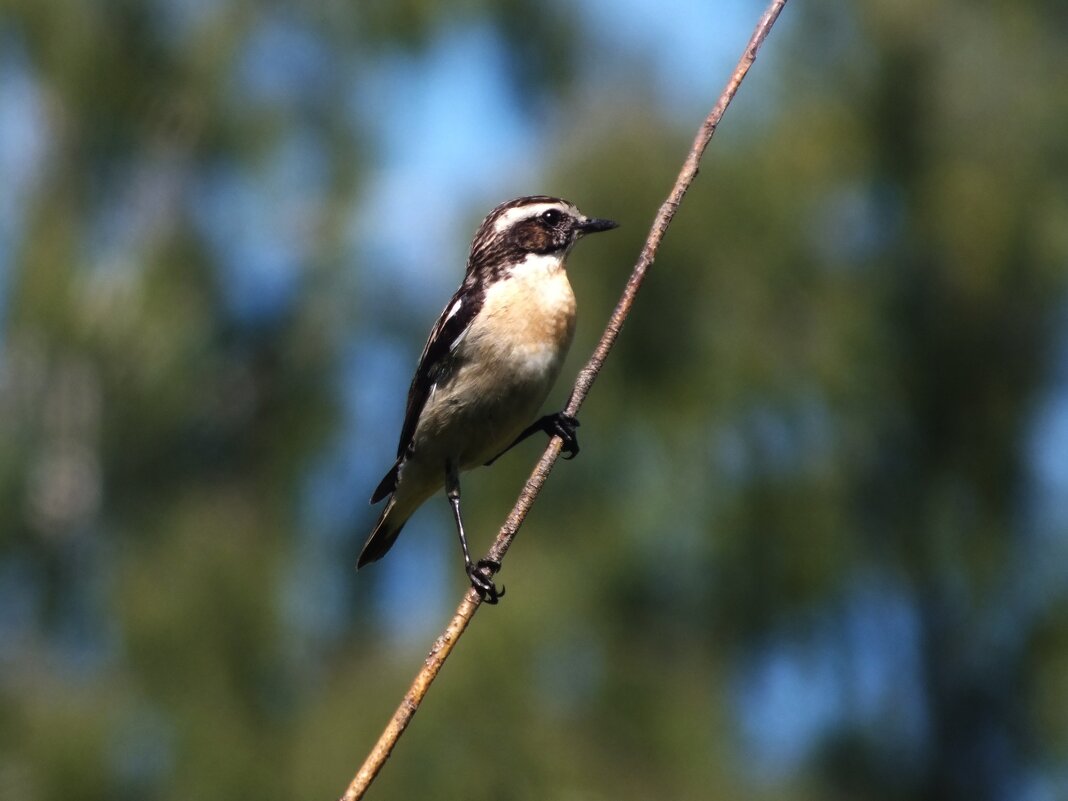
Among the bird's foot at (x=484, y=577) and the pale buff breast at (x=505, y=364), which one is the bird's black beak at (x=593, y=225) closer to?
the pale buff breast at (x=505, y=364)

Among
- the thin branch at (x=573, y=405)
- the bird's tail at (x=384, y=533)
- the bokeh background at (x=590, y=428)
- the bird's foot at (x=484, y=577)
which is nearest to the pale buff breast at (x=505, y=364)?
the bird's tail at (x=384, y=533)

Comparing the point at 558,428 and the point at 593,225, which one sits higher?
the point at 593,225

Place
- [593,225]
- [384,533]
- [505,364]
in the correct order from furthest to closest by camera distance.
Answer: [384,533], [593,225], [505,364]

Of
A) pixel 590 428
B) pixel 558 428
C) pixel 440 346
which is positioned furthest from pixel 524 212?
pixel 590 428

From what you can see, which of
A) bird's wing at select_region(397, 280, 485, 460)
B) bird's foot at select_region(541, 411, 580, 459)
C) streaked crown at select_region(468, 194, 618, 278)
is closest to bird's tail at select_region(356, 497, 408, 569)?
bird's wing at select_region(397, 280, 485, 460)

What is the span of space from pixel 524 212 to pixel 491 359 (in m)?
0.61

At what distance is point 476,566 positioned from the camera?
464 centimetres

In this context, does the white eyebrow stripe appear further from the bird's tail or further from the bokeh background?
the bokeh background

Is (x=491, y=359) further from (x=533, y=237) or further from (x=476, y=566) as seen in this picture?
(x=476, y=566)

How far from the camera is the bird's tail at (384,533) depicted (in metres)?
5.50

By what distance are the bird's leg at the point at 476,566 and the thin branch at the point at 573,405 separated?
17cm

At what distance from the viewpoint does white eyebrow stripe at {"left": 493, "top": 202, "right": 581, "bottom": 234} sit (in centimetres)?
535

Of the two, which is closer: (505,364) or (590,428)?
(505,364)

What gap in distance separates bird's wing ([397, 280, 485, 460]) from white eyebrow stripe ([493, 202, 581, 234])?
→ 222 mm
